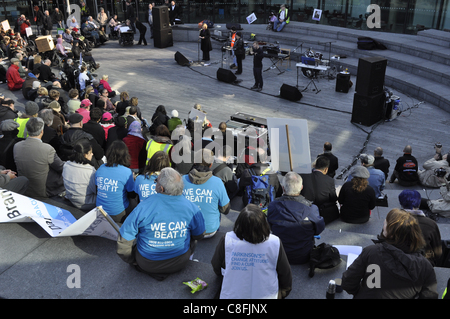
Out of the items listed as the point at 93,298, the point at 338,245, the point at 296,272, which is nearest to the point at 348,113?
the point at 338,245

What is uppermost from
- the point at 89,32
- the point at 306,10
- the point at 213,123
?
the point at 306,10

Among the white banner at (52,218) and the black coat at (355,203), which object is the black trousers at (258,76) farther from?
the white banner at (52,218)

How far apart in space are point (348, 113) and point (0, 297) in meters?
10.4

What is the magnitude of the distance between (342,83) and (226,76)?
13.1ft

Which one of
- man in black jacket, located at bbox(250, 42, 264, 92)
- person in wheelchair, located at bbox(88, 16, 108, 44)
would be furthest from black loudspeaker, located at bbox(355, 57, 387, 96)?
person in wheelchair, located at bbox(88, 16, 108, 44)

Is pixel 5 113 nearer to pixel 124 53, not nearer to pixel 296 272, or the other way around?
pixel 296 272

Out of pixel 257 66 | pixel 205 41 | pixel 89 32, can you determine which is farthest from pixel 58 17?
pixel 257 66

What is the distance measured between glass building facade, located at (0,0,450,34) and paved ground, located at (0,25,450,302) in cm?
475

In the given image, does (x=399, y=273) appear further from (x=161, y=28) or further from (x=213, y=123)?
(x=161, y=28)

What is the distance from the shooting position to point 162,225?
3.48m

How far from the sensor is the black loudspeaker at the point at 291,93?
41.5 feet

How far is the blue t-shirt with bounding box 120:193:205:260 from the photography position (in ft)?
11.3

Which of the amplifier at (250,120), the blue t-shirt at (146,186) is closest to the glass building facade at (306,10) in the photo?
the amplifier at (250,120)

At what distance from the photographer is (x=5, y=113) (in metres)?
8.08
